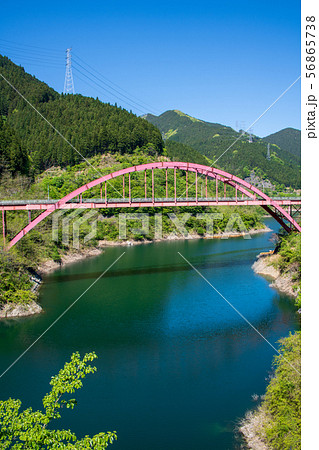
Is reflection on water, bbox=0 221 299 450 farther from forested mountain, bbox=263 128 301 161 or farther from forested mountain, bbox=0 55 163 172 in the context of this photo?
forested mountain, bbox=263 128 301 161

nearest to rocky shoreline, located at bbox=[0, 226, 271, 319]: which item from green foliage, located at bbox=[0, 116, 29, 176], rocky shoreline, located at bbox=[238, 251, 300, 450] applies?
green foliage, located at bbox=[0, 116, 29, 176]

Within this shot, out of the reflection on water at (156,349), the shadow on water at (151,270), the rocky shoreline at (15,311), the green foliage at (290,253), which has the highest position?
the green foliage at (290,253)

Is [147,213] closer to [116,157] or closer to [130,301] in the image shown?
[116,157]

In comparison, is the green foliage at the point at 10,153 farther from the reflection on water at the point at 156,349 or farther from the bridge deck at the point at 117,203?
the reflection on water at the point at 156,349

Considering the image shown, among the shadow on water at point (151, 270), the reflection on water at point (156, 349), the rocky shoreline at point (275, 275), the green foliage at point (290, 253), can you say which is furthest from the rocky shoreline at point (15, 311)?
the green foliage at point (290, 253)

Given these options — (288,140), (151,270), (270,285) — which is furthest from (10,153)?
(288,140)

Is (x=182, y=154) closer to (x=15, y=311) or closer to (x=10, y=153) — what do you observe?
(x=10, y=153)
